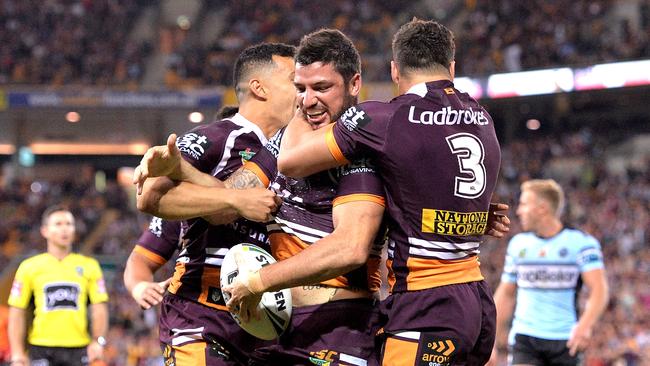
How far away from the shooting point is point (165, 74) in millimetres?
31938

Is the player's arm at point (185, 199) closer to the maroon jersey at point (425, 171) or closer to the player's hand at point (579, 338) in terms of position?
the maroon jersey at point (425, 171)

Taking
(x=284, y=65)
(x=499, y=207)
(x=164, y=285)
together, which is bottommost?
(x=164, y=285)

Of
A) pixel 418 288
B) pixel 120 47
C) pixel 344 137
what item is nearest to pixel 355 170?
pixel 344 137

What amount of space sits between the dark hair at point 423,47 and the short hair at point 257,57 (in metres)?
1.27

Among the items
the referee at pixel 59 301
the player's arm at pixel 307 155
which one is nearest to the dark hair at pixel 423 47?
the player's arm at pixel 307 155

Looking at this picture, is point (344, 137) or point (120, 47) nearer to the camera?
point (344, 137)

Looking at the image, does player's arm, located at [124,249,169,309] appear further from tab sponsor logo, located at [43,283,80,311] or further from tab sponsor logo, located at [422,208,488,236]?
tab sponsor logo, located at [43,283,80,311]

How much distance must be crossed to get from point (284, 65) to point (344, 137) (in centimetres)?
149

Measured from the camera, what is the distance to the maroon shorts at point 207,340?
4.95 metres

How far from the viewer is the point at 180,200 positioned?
15.2ft

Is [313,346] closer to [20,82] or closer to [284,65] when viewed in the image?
[284,65]

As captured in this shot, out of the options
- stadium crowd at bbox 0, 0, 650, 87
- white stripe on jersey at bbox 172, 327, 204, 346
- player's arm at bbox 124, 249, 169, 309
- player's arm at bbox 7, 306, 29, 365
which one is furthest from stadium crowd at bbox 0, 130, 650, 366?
white stripe on jersey at bbox 172, 327, 204, 346

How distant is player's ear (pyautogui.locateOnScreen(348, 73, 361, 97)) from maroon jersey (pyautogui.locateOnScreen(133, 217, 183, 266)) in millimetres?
1788

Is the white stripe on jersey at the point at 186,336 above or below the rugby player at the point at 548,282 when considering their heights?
below
